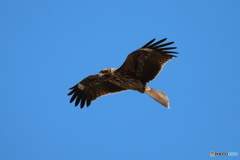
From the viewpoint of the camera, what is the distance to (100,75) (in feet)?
30.3

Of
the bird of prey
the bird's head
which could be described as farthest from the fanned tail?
the bird's head

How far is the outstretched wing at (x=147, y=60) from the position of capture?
8719mm

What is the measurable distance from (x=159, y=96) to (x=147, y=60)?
1.19 m

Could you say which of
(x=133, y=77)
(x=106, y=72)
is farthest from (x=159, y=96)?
(x=106, y=72)

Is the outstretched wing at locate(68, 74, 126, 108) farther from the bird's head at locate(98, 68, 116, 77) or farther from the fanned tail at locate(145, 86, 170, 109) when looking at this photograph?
the fanned tail at locate(145, 86, 170, 109)

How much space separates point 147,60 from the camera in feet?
29.3

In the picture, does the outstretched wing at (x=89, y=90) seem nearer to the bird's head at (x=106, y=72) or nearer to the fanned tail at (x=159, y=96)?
the bird's head at (x=106, y=72)

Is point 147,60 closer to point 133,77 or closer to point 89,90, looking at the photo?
point 133,77

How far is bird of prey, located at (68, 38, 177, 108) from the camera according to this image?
877 cm

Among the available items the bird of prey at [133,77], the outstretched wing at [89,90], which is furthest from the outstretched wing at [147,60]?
the outstretched wing at [89,90]

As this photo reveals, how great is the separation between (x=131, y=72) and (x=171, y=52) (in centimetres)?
133

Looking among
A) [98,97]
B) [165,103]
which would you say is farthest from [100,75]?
[165,103]

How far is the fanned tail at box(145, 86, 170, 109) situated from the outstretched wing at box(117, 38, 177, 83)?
41cm

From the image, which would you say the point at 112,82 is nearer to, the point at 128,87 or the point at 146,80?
the point at 128,87
